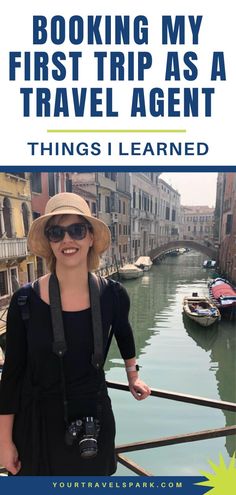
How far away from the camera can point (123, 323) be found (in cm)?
162

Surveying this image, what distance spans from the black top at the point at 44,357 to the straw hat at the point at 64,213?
292mm

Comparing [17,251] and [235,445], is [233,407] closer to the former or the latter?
[235,445]

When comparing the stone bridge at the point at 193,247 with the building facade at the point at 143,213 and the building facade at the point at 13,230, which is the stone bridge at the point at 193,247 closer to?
the building facade at the point at 143,213

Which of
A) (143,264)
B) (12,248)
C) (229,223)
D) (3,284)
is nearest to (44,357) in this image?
(12,248)

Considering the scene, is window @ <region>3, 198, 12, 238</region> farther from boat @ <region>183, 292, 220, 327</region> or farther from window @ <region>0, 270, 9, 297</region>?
boat @ <region>183, 292, 220, 327</region>

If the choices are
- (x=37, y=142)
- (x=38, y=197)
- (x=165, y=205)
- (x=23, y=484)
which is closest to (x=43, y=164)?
(x=37, y=142)

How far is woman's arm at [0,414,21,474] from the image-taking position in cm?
149

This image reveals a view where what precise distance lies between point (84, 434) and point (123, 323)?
55 centimetres

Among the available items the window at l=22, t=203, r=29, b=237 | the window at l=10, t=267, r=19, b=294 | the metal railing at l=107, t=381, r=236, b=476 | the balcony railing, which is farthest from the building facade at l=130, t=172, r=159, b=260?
the metal railing at l=107, t=381, r=236, b=476

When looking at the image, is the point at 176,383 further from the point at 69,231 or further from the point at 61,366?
the point at 69,231

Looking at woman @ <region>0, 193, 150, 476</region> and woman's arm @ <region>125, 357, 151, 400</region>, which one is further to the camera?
woman's arm @ <region>125, 357, 151, 400</region>

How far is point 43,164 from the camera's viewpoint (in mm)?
2547

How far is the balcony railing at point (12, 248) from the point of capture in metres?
11.9

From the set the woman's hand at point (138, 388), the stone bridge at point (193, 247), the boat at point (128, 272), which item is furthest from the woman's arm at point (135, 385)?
the stone bridge at point (193, 247)
